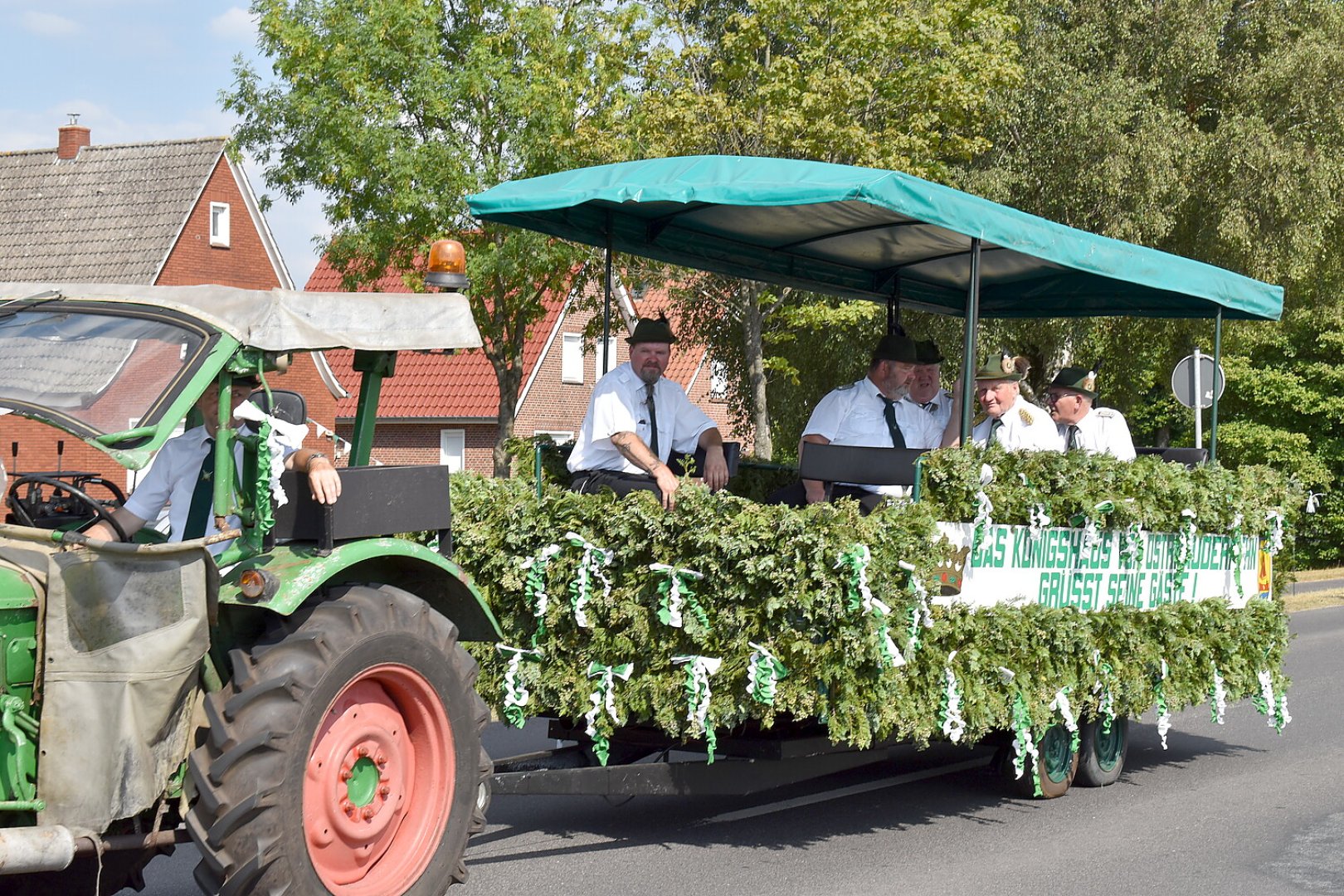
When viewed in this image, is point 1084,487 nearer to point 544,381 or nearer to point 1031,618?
point 1031,618

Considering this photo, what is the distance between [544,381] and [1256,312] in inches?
1327

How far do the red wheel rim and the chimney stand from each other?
34.8 metres

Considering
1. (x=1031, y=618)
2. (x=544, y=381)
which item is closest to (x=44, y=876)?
(x=1031, y=618)

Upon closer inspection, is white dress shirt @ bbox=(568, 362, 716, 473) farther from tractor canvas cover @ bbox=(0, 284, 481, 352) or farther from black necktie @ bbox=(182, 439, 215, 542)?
black necktie @ bbox=(182, 439, 215, 542)

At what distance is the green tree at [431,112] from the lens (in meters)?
22.2

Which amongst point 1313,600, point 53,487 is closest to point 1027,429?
point 53,487

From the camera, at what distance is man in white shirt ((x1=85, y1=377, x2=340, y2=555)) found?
15.4 feet

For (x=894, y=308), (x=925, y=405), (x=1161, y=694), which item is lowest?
(x=1161, y=694)

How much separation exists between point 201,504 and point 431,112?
61.2ft

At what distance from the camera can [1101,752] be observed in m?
7.93

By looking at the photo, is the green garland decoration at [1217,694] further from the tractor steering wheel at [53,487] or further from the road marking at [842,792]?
the tractor steering wheel at [53,487]

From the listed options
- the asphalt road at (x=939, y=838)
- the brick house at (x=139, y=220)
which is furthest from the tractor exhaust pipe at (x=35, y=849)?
the brick house at (x=139, y=220)

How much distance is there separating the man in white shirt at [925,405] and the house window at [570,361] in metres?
33.1

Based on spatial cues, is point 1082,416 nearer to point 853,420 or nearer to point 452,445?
point 853,420
